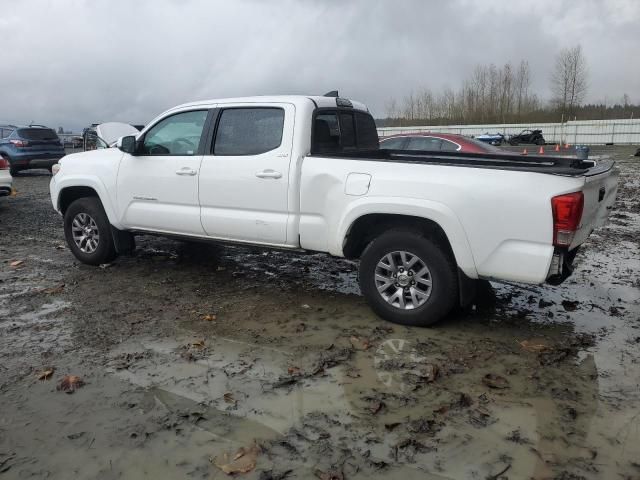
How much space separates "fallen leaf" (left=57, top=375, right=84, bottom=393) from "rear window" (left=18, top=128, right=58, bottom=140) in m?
16.0

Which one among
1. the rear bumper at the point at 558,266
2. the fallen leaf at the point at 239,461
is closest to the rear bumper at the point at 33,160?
the fallen leaf at the point at 239,461

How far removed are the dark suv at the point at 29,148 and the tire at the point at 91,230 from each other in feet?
39.6

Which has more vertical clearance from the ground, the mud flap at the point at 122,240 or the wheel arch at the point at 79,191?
the wheel arch at the point at 79,191

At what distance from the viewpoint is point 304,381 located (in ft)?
12.3

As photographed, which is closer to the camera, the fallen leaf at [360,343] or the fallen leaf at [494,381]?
the fallen leaf at [494,381]

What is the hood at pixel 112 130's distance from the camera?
15.4 meters

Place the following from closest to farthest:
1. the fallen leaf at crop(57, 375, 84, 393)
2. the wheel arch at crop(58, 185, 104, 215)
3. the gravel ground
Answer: the gravel ground
the fallen leaf at crop(57, 375, 84, 393)
the wheel arch at crop(58, 185, 104, 215)

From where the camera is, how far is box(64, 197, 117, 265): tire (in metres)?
6.56

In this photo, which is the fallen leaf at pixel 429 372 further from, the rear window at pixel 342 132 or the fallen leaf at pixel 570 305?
the rear window at pixel 342 132

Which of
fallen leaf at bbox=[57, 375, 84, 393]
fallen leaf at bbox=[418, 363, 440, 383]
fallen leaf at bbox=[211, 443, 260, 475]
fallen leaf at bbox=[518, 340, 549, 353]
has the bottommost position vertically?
A: fallen leaf at bbox=[518, 340, 549, 353]

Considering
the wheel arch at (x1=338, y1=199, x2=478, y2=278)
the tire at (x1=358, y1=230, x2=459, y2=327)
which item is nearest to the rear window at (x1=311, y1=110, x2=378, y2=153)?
the wheel arch at (x1=338, y1=199, x2=478, y2=278)

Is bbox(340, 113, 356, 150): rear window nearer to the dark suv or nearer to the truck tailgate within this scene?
the truck tailgate

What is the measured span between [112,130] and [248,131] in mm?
12521

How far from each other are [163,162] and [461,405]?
404 centimetres
